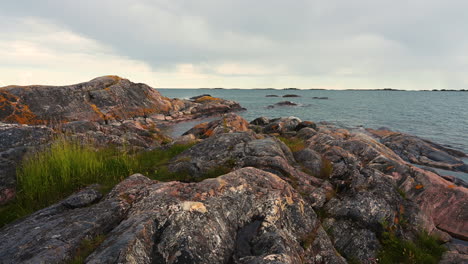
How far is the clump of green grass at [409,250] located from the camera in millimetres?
5809

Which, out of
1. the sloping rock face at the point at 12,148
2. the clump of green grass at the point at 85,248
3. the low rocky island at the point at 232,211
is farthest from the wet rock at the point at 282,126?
the clump of green grass at the point at 85,248

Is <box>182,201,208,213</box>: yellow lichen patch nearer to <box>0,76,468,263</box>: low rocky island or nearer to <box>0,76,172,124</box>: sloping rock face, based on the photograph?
<box>0,76,468,263</box>: low rocky island

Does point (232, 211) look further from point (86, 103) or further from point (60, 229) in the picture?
point (86, 103)

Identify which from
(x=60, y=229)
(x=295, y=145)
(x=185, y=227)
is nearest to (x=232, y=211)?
(x=185, y=227)

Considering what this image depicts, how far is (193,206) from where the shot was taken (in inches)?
189

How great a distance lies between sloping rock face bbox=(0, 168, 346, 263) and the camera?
391 centimetres

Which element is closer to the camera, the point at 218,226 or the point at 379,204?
the point at 218,226

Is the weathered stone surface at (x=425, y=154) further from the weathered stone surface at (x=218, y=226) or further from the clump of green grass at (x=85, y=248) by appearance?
the clump of green grass at (x=85, y=248)

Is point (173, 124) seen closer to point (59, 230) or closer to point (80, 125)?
point (80, 125)

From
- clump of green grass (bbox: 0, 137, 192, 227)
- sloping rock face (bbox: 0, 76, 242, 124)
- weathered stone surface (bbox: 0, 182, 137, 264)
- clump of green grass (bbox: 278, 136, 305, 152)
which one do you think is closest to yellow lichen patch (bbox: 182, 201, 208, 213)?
weathered stone surface (bbox: 0, 182, 137, 264)

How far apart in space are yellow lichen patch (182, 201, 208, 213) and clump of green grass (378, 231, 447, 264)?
493 centimetres

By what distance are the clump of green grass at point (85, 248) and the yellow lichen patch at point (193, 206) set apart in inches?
63.0

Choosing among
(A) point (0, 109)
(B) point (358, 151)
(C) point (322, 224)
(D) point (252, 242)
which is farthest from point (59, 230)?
(A) point (0, 109)

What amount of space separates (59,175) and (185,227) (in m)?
5.64
